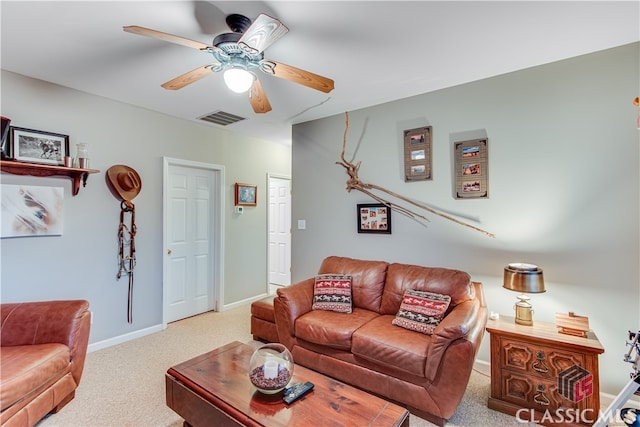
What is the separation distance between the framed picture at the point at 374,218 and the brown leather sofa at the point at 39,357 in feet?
8.31

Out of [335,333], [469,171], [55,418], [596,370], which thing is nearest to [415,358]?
[335,333]

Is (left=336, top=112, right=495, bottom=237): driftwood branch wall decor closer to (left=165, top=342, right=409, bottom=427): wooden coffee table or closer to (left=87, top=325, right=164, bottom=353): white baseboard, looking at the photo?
(left=165, top=342, right=409, bottom=427): wooden coffee table

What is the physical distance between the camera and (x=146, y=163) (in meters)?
3.42

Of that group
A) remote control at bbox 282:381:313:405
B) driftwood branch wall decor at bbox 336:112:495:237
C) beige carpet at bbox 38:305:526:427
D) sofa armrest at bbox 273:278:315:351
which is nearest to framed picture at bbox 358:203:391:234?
driftwood branch wall decor at bbox 336:112:495:237

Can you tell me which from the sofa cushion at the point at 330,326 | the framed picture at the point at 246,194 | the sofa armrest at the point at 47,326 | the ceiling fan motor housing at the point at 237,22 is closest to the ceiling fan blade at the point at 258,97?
the ceiling fan motor housing at the point at 237,22

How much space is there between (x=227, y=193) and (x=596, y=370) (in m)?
3.98

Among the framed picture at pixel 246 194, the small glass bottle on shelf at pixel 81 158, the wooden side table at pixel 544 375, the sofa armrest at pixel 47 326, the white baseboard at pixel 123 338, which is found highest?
the small glass bottle on shelf at pixel 81 158

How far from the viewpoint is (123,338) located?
320cm

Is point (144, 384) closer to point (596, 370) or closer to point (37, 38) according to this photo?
point (37, 38)

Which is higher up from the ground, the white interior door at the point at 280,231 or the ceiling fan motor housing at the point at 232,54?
the ceiling fan motor housing at the point at 232,54

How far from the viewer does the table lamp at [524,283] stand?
6.90 ft

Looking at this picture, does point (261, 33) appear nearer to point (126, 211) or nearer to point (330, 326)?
A: point (330, 326)

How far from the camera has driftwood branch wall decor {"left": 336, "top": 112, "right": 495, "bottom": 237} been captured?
9.57ft

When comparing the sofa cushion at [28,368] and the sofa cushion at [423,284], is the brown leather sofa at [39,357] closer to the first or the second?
the sofa cushion at [28,368]
